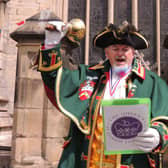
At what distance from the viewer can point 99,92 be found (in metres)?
1.94

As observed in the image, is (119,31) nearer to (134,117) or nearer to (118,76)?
(118,76)

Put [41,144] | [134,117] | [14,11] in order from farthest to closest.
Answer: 1. [14,11]
2. [41,144]
3. [134,117]

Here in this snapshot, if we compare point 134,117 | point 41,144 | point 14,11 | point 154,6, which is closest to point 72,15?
point 14,11

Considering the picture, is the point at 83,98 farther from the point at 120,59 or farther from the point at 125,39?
the point at 125,39

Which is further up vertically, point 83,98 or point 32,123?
point 83,98

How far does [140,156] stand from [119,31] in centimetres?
78

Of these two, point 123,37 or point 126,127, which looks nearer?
point 126,127

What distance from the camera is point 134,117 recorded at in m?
1.66

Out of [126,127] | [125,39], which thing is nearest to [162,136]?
[126,127]

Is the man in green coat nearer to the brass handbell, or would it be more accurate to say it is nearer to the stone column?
the brass handbell

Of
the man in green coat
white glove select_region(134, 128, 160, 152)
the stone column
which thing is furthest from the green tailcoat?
the stone column

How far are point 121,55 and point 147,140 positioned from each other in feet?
1.87

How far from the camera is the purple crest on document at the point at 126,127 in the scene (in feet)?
5.45

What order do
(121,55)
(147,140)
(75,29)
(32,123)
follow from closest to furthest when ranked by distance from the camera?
(147,140) < (75,29) < (121,55) < (32,123)
